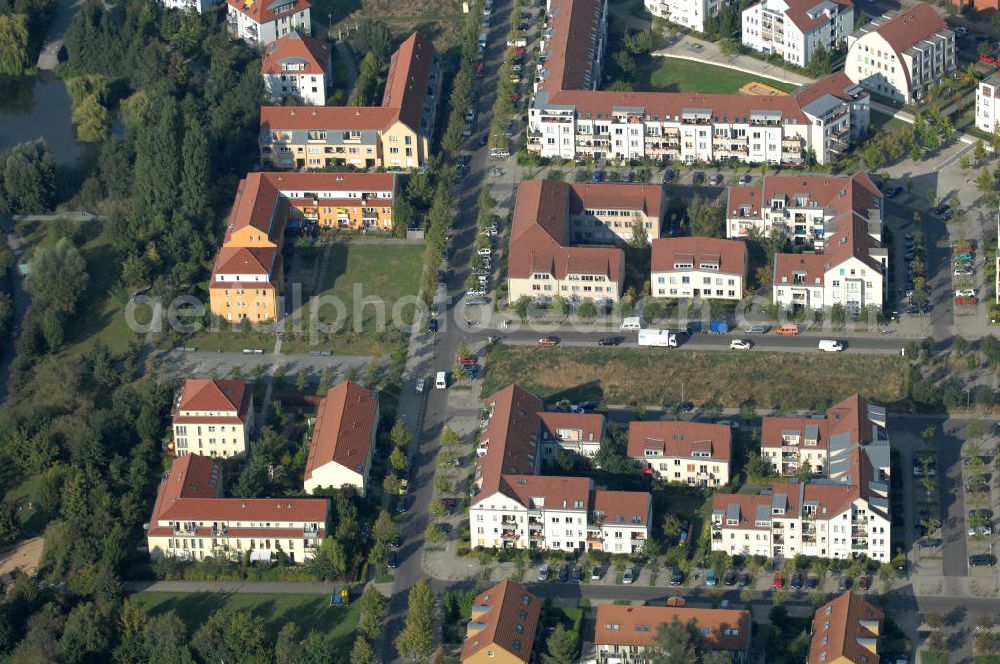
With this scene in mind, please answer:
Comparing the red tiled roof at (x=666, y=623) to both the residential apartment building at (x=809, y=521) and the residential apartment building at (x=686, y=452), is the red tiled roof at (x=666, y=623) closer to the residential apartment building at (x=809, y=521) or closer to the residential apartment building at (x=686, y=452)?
the residential apartment building at (x=809, y=521)

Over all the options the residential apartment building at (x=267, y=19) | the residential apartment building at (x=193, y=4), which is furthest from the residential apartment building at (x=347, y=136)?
the residential apartment building at (x=193, y=4)

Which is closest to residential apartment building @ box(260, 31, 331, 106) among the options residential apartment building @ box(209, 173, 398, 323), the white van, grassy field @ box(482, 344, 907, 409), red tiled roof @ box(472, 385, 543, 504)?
residential apartment building @ box(209, 173, 398, 323)

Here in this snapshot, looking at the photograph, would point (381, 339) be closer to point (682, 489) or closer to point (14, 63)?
point (682, 489)

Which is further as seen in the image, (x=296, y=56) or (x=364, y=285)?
(x=296, y=56)

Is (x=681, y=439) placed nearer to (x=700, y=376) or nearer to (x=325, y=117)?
(x=700, y=376)

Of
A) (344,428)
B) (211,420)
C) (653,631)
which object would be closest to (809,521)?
(653,631)

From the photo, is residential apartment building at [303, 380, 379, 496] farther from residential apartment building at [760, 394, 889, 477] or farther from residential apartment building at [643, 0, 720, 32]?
residential apartment building at [643, 0, 720, 32]
